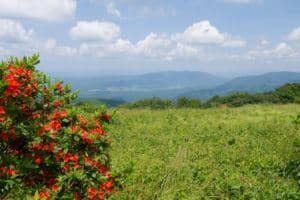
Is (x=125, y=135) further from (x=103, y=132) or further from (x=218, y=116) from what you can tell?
(x=103, y=132)

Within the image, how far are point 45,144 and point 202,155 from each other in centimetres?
824

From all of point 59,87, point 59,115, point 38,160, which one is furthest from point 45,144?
point 59,87

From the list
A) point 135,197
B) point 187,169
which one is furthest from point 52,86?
point 187,169

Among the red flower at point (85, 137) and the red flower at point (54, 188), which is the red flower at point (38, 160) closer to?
the red flower at point (54, 188)

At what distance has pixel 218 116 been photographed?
23.7 metres

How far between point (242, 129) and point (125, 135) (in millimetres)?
4878

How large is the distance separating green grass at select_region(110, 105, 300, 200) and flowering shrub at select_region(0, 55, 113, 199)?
71 centimetres

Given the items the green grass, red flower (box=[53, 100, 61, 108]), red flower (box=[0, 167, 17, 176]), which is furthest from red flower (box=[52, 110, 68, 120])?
the green grass

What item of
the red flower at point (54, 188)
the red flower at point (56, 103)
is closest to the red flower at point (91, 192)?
the red flower at point (54, 188)

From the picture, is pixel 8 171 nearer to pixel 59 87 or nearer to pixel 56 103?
pixel 56 103

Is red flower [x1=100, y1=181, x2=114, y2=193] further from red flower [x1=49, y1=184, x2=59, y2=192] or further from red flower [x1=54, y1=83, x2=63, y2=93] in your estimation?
red flower [x1=54, y1=83, x2=63, y2=93]

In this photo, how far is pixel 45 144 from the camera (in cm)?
592

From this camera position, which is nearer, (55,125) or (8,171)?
(8,171)

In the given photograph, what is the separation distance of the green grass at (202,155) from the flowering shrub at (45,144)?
707 mm
